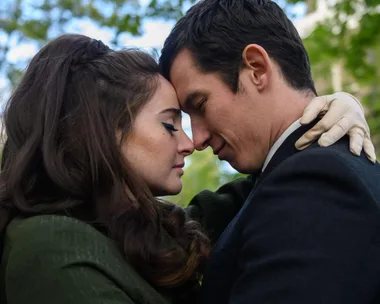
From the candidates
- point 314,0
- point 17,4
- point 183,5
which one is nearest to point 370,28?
point 314,0

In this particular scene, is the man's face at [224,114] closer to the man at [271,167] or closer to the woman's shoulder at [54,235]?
the man at [271,167]

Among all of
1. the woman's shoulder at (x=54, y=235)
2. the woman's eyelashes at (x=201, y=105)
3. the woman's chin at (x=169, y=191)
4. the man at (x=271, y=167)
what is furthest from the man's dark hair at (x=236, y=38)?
the woman's shoulder at (x=54, y=235)

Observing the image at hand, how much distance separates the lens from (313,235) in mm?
A: 1866

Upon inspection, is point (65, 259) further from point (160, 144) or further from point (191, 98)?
point (191, 98)

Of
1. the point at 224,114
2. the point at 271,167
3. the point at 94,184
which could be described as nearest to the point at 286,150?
the point at 271,167

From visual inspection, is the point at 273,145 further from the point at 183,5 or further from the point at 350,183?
the point at 183,5

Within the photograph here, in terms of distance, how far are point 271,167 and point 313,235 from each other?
421 millimetres

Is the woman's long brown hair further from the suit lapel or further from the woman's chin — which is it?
the suit lapel

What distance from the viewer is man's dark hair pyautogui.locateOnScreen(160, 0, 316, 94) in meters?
2.46

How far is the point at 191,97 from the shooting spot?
2.54 metres

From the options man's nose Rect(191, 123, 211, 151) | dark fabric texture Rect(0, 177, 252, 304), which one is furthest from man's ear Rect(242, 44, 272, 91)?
dark fabric texture Rect(0, 177, 252, 304)

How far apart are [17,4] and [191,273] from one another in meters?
6.49

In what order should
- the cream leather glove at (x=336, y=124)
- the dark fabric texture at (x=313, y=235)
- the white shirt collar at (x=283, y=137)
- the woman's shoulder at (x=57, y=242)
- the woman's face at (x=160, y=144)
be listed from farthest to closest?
the woman's face at (x=160, y=144), the white shirt collar at (x=283, y=137), the cream leather glove at (x=336, y=124), the woman's shoulder at (x=57, y=242), the dark fabric texture at (x=313, y=235)

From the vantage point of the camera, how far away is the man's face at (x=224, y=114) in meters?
2.43
